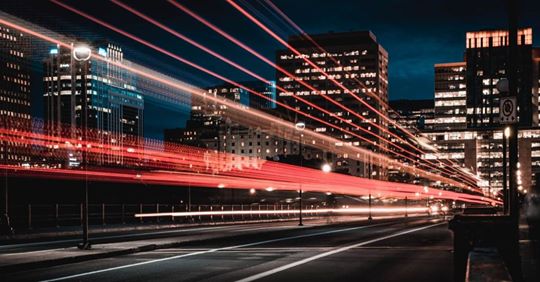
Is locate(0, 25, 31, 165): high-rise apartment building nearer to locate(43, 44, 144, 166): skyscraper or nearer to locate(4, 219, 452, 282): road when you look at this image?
locate(43, 44, 144, 166): skyscraper

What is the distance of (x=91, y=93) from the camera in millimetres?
65062

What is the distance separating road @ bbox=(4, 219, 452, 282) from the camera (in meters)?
14.8

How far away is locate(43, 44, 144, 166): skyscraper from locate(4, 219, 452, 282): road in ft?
17.6

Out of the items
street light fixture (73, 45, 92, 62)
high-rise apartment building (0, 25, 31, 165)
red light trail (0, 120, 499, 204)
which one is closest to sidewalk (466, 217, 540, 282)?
street light fixture (73, 45, 92, 62)

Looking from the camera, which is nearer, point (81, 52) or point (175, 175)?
point (81, 52)

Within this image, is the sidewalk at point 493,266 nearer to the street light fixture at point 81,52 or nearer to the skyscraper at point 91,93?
the skyscraper at point 91,93

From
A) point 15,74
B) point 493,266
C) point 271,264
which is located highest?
point 15,74

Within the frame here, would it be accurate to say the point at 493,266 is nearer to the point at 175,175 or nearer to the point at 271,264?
the point at 271,264

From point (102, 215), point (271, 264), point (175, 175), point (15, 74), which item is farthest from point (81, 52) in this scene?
point (15, 74)

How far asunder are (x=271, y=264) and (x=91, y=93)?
5099cm

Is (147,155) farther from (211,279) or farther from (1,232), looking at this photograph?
(211,279)

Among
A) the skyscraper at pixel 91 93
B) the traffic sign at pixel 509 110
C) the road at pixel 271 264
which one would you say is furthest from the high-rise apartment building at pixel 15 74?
the traffic sign at pixel 509 110

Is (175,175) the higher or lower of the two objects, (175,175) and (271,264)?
the higher

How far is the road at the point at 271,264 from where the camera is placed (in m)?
14.8
